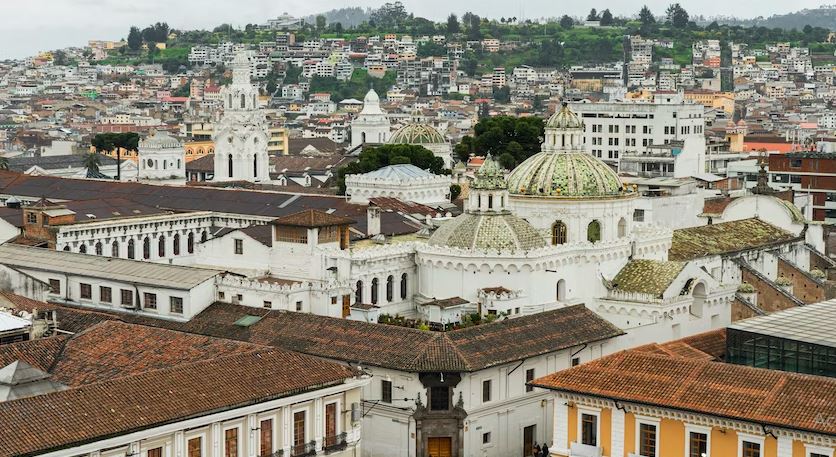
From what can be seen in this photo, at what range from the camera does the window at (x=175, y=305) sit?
54.6m

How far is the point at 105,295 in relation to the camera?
56.9 m

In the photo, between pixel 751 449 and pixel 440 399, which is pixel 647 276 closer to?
pixel 440 399

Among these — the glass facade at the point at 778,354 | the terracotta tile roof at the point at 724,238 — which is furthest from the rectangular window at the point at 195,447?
the terracotta tile roof at the point at 724,238

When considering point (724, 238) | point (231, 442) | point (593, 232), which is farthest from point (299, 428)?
point (724, 238)

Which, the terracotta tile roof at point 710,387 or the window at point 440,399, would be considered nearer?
the terracotta tile roof at point 710,387

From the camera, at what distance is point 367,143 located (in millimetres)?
137250

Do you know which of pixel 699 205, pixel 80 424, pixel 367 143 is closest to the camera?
pixel 80 424

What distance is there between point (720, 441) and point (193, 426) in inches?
519

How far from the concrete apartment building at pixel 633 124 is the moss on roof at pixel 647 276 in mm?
65028

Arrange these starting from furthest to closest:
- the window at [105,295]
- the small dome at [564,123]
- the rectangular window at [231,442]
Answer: the small dome at [564,123]
the window at [105,295]
the rectangular window at [231,442]

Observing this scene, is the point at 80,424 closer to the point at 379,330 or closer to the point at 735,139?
the point at 379,330

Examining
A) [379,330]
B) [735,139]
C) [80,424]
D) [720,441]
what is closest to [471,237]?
[379,330]

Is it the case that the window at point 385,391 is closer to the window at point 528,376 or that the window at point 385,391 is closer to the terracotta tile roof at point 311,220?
the window at point 528,376

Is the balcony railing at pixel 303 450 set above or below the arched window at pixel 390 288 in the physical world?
below
